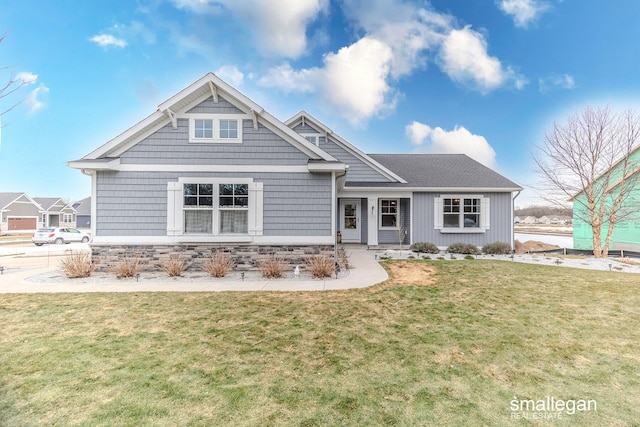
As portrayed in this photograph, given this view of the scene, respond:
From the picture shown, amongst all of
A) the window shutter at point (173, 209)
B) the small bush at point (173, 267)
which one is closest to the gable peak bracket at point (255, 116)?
the window shutter at point (173, 209)

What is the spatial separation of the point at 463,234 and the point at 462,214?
0.99 m

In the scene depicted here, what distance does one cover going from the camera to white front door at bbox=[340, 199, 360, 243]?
15.0m

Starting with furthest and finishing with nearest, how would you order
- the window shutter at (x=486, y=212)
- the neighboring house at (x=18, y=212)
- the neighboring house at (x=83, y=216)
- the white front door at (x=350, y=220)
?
the neighboring house at (x=83, y=216)
the neighboring house at (x=18, y=212)
the white front door at (x=350, y=220)
the window shutter at (x=486, y=212)

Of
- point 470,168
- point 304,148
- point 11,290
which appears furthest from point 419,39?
point 11,290

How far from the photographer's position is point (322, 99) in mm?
19328

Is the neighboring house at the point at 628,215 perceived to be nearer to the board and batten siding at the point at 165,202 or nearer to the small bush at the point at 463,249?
the small bush at the point at 463,249

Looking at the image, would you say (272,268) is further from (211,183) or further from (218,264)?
(211,183)

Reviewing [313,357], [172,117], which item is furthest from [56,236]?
[313,357]

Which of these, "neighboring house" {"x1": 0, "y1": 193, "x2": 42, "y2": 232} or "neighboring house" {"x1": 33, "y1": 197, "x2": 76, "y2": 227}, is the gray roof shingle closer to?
"neighboring house" {"x1": 0, "y1": 193, "x2": 42, "y2": 232}

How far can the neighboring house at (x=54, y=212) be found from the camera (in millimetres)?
44644

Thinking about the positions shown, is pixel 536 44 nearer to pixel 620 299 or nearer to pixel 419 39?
pixel 419 39

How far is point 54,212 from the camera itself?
4575cm

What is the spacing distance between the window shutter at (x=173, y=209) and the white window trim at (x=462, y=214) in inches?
442

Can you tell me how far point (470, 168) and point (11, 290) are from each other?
18664 millimetres
